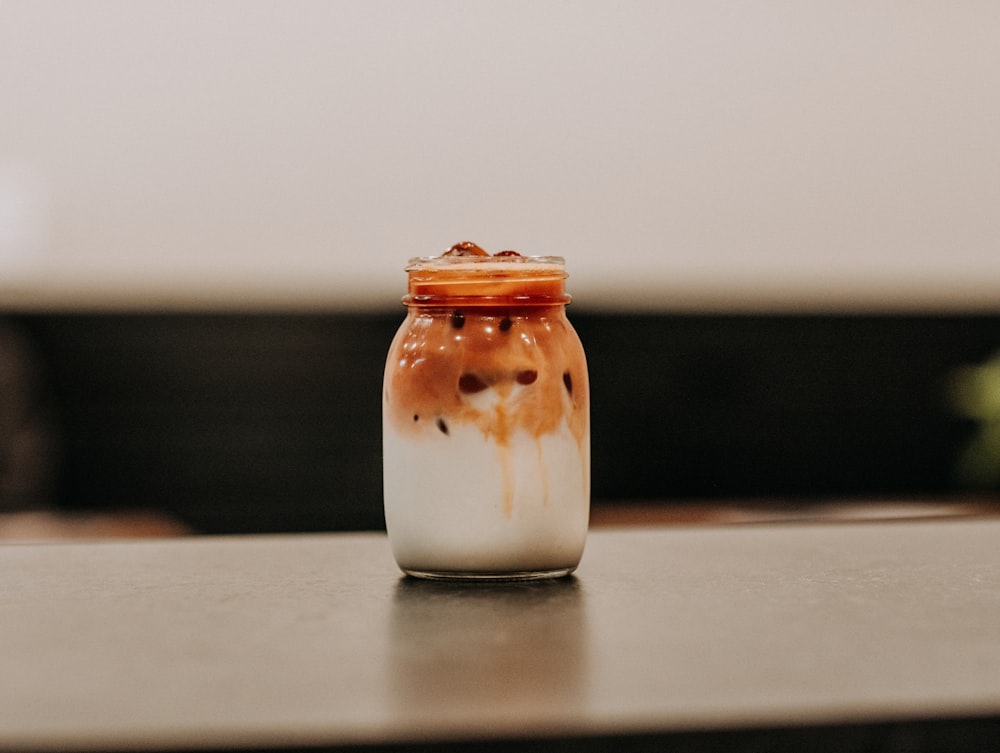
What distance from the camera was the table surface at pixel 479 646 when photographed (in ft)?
1.67

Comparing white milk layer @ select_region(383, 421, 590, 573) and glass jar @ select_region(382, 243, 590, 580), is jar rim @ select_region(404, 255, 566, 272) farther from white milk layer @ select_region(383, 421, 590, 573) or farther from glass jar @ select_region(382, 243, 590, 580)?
white milk layer @ select_region(383, 421, 590, 573)

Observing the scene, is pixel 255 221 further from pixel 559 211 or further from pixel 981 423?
pixel 981 423

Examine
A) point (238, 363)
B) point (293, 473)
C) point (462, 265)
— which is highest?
point (462, 265)

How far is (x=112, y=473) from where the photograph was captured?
3.41 metres

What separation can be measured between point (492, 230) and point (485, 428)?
296cm

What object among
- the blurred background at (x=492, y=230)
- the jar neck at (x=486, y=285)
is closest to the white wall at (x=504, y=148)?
the blurred background at (x=492, y=230)

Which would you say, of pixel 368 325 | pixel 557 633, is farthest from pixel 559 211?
pixel 557 633

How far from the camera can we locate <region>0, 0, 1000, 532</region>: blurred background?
11.3ft

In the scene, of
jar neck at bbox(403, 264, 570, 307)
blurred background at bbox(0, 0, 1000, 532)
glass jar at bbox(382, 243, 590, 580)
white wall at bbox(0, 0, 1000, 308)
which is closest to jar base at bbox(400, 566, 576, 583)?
glass jar at bbox(382, 243, 590, 580)

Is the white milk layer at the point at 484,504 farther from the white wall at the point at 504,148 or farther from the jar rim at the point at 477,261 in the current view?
the white wall at the point at 504,148

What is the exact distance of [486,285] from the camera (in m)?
0.90

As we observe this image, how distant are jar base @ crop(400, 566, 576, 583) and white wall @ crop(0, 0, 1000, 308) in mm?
2714

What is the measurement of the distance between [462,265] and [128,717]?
0.46 metres

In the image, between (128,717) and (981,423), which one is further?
(981,423)
